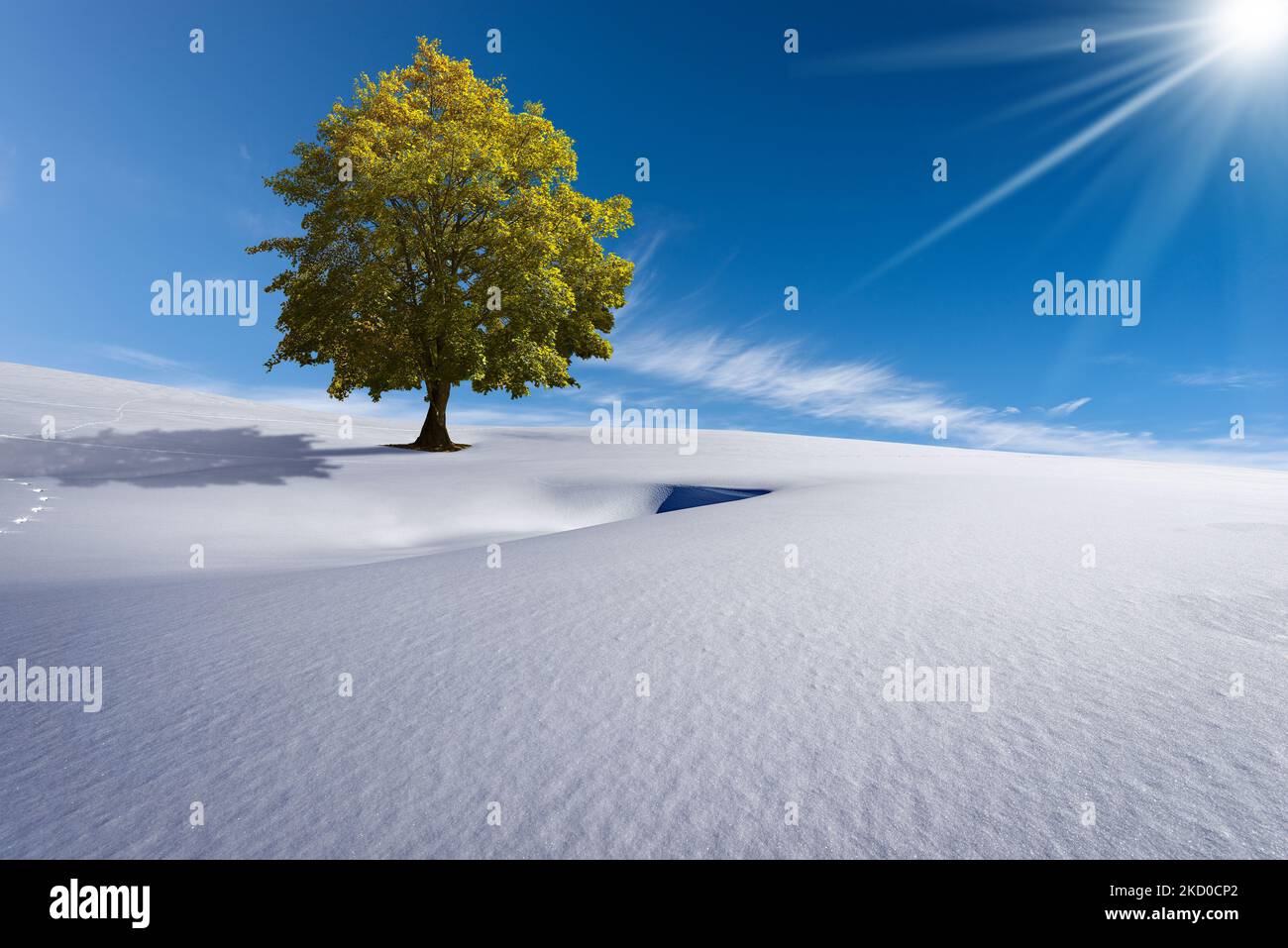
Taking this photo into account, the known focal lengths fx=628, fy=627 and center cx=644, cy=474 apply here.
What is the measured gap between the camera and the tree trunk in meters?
21.7

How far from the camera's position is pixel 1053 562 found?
5.78 meters

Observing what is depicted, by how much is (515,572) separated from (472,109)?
64.2 ft

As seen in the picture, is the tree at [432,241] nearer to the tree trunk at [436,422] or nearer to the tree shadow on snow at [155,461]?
the tree trunk at [436,422]

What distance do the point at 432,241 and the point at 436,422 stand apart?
5.96 metres

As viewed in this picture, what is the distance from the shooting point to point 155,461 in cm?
1511

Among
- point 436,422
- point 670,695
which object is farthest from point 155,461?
point 670,695

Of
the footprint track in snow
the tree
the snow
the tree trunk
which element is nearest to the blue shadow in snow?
the snow

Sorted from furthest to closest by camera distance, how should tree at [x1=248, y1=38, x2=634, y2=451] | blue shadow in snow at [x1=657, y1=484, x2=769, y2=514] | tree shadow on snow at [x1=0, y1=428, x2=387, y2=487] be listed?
tree at [x1=248, y1=38, x2=634, y2=451] → blue shadow in snow at [x1=657, y1=484, x2=769, y2=514] → tree shadow on snow at [x1=0, y1=428, x2=387, y2=487]

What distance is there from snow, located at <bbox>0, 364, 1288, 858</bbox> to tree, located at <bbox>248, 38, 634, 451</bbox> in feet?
39.7

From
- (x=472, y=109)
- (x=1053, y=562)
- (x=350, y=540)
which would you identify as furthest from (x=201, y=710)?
(x=472, y=109)

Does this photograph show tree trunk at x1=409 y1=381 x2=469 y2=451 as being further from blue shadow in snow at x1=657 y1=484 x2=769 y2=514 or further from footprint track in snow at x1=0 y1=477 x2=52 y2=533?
blue shadow in snow at x1=657 y1=484 x2=769 y2=514

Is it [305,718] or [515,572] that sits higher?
[515,572]

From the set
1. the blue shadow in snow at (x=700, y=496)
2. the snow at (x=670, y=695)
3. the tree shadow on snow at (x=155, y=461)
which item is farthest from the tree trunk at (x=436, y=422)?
the snow at (x=670, y=695)
